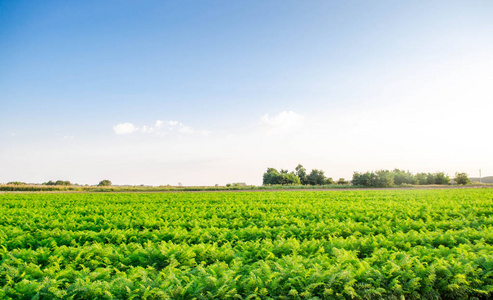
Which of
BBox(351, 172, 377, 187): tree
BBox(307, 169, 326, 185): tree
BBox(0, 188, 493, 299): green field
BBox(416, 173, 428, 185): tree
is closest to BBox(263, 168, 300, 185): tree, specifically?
BBox(307, 169, 326, 185): tree

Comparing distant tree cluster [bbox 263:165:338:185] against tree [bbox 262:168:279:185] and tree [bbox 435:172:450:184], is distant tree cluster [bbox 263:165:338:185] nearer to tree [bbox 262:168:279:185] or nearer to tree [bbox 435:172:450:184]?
tree [bbox 262:168:279:185]

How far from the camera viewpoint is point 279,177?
317ft

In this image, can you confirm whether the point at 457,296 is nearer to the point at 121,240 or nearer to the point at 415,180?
the point at 121,240

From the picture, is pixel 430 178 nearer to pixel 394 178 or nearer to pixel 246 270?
pixel 394 178

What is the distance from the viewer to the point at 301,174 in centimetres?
9794

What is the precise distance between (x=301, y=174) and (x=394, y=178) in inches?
1183

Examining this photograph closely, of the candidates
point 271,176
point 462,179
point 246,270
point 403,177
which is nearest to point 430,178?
point 462,179

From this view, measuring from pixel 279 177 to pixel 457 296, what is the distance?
91.5 m

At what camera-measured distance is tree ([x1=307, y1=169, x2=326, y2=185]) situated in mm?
92500

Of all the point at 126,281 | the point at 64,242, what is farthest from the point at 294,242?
the point at 64,242

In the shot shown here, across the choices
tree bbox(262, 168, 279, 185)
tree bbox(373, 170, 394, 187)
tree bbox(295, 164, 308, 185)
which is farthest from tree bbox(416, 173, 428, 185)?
tree bbox(262, 168, 279, 185)

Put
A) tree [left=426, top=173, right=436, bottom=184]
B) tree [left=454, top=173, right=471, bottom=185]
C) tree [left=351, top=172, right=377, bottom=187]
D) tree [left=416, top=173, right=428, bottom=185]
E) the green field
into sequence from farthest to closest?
tree [left=416, top=173, right=428, bottom=185] → tree [left=426, top=173, right=436, bottom=184] → tree [left=454, top=173, right=471, bottom=185] → tree [left=351, top=172, right=377, bottom=187] → the green field

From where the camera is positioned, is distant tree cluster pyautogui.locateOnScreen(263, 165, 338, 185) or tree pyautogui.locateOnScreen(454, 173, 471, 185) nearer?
tree pyautogui.locateOnScreen(454, 173, 471, 185)

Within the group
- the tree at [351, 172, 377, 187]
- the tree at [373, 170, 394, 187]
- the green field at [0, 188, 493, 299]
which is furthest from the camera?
the tree at [351, 172, 377, 187]
